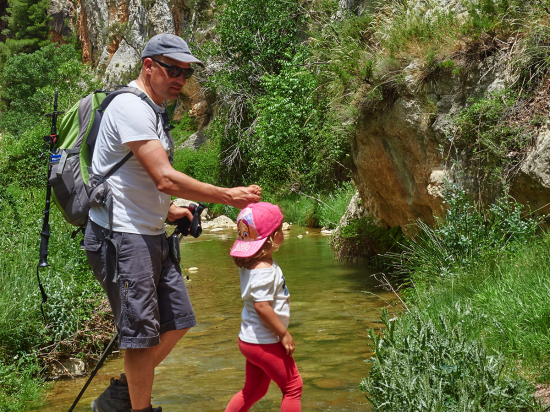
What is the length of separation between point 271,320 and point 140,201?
953 millimetres

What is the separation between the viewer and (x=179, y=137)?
30.9 m

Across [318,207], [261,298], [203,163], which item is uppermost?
[261,298]

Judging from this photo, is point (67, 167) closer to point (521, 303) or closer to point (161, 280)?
point (161, 280)

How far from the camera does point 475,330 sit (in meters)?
3.64

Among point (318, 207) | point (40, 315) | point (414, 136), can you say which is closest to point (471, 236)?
point (414, 136)

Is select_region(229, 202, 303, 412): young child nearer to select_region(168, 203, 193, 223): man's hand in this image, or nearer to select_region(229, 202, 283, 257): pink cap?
select_region(229, 202, 283, 257): pink cap

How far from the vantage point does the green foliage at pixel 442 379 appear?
281 centimetres

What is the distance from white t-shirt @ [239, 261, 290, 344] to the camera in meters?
2.98

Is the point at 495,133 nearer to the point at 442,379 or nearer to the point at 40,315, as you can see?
the point at 442,379

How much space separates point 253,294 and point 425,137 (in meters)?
4.32

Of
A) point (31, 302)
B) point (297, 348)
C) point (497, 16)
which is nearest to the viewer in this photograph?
point (31, 302)

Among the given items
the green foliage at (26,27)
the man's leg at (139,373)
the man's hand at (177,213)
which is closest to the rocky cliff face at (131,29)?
the green foliage at (26,27)

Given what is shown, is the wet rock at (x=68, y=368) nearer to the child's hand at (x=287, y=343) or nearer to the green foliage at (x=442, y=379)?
the child's hand at (x=287, y=343)

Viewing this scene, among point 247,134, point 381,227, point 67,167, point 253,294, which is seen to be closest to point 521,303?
point 253,294
